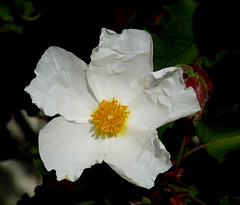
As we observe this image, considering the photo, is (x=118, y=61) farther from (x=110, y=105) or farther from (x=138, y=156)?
(x=138, y=156)

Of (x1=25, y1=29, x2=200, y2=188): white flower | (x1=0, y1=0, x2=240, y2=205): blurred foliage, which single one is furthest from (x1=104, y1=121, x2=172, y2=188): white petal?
(x1=0, y1=0, x2=240, y2=205): blurred foliage

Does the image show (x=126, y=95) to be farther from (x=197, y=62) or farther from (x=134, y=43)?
(x=197, y=62)

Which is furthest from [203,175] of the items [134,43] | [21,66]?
[21,66]

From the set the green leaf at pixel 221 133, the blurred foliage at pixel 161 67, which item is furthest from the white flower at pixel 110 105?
the green leaf at pixel 221 133

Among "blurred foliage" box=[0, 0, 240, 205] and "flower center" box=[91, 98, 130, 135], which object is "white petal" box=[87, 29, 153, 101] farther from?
"blurred foliage" box=[0, 0, 240, 205]

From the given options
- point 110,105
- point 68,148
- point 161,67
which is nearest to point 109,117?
point 110,105
